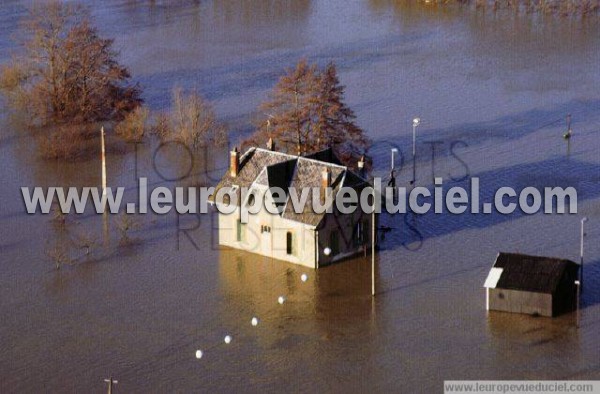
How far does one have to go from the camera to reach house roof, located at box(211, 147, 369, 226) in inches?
1967

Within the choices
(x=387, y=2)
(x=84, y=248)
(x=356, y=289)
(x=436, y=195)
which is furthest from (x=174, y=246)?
(x=387, y=2)

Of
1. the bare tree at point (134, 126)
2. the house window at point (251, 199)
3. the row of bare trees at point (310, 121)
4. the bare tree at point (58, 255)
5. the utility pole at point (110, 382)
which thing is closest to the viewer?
the utility pole at point (110, 382)

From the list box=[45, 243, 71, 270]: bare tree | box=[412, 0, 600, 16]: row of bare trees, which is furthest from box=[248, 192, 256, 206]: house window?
box=[412, 0, 600, 16]: row of bare trees

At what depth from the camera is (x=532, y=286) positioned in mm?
45031

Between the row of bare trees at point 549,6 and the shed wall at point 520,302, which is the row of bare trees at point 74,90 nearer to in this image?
the shed wall at point 520,302

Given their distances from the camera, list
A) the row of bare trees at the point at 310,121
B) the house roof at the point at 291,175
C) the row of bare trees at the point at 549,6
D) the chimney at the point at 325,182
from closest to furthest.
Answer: the chimney at the point at 325,182 < the house roof at the point at 291,175 < the row of bare trees at the point at 310,121 < the row of bare trees at the point at 549,6

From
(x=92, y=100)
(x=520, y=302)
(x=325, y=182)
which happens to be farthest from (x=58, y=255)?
(x=92, y=100)

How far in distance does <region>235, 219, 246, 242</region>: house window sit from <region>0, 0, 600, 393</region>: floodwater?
3.42 feet

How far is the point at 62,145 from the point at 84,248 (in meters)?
15.3

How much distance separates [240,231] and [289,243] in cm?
248

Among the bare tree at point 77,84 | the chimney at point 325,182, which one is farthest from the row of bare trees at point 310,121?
the bare tree at point 77,84

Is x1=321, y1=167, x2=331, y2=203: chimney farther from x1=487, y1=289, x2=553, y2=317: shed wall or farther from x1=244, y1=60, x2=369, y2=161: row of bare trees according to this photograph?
x1=244, y1=60, x2=369, y2=161: row of bare trees

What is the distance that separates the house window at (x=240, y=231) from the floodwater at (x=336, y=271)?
1042mm

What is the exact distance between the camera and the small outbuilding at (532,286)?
44844 millimetres
